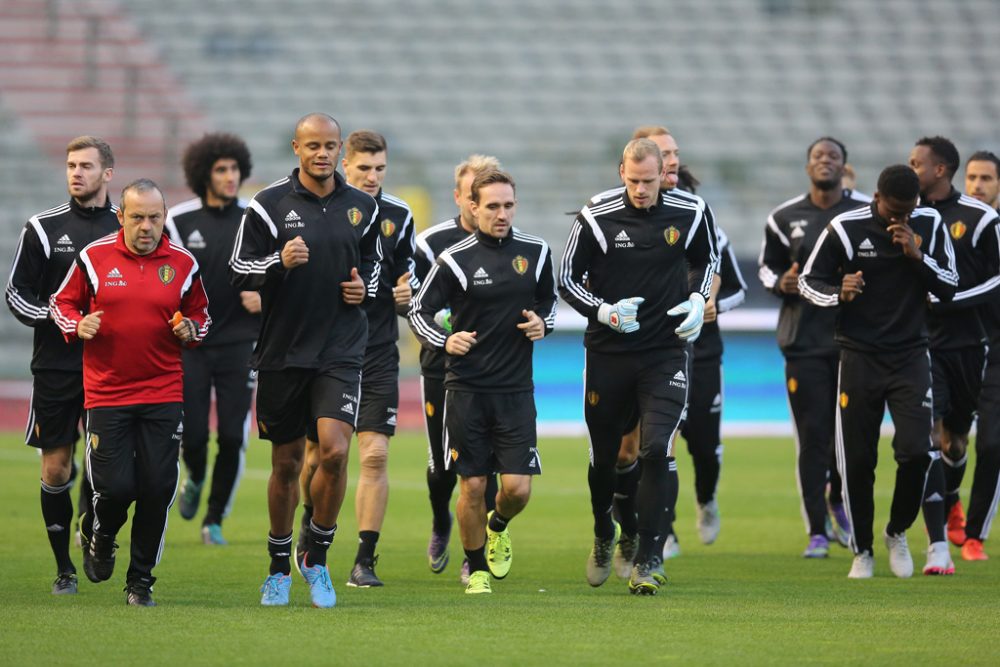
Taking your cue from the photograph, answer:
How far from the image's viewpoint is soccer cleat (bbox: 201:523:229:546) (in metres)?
10.2

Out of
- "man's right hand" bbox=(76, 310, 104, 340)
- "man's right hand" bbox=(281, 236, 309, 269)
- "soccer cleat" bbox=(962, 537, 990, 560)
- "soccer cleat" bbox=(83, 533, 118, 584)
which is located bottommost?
"soccer cleat" bbox=(962, 537, 990, 560)

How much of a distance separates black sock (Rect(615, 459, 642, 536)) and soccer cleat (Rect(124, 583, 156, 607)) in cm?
277

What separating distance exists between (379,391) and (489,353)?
100 cm

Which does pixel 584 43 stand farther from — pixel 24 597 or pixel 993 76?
pixel 24 597

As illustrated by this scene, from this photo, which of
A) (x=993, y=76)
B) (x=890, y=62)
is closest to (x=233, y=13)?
(x=890, y=62)

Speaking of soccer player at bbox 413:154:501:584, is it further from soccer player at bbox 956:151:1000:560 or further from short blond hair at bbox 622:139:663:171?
soccer player at bbox 956:151:1000:560

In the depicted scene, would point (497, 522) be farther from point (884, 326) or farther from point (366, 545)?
point (884, 326)

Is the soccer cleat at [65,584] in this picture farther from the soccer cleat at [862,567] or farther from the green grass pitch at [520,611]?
the soccer cleat at [862,567]

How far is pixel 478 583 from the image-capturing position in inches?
314

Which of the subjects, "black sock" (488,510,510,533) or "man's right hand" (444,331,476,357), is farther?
"black sock" (488,510,510,533)

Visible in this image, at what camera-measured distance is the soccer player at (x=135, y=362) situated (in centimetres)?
722

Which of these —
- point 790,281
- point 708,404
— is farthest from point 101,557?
point 790,281

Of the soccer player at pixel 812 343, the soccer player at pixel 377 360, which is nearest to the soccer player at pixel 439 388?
the soccer player at pixel 377 360

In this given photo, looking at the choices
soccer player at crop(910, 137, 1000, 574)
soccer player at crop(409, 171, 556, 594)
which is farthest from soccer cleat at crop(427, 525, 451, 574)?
soccer player at crop(910, 137, 1000, 574)
